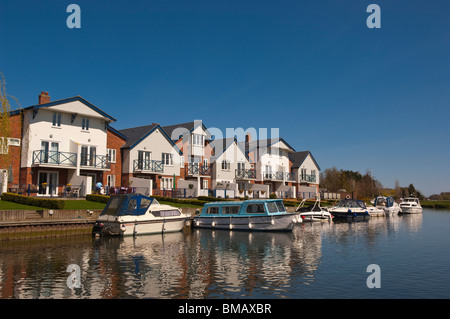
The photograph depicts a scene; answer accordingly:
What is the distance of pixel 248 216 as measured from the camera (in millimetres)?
31031

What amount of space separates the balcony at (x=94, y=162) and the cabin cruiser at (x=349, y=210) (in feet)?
86.9

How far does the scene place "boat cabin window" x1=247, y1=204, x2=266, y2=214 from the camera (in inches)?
1224

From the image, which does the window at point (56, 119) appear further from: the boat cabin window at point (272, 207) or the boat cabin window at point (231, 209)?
the boat cabin window at point (272, 207)

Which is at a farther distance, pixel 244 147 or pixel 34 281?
pixel 244 147

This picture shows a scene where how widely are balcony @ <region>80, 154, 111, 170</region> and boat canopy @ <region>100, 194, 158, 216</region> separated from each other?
43.4ft

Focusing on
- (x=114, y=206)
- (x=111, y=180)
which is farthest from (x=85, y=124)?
(x=114, y=206)

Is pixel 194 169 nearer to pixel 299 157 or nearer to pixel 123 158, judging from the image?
pixel 123 158

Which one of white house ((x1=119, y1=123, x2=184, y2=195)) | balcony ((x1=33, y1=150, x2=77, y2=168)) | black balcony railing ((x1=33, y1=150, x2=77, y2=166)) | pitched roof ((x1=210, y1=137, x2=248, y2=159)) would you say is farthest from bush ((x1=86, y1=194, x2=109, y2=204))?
pitched roof ((x1=210, y1=137, x2=248, y2=159))

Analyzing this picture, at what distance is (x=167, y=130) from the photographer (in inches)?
2131

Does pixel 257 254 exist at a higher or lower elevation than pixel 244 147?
lower
